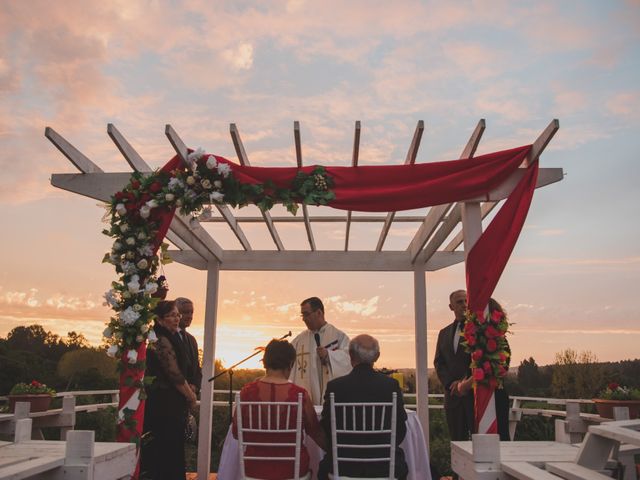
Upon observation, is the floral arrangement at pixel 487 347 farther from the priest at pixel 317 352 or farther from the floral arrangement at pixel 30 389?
the floral arrangement at pixel 30 389

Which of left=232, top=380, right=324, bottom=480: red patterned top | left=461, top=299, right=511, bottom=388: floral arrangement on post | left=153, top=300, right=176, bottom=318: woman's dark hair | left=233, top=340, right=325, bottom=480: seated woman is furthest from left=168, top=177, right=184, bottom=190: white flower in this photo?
left=461, top=299, right=511, bottom=388: floral arrangement on post

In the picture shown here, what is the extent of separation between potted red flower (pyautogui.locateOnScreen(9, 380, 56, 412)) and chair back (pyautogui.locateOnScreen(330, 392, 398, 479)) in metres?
4.52

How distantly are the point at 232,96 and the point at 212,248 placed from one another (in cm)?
222

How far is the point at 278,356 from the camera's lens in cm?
358

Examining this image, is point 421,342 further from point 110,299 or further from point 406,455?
point 110,299

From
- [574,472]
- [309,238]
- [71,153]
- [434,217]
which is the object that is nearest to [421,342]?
[309,238]

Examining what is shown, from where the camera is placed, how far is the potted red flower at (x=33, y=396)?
260 inches

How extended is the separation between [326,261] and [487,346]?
A: 383cm

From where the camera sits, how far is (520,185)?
4.97 meters

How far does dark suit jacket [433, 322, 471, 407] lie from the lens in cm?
526

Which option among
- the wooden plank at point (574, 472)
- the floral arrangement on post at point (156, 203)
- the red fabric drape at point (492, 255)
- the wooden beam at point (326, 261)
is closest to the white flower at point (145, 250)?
the floral arrangement on post at point (156, 203)

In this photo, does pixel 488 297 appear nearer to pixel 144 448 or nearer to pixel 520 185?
pixel 520 185

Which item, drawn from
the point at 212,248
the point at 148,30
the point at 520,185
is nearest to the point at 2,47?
the point at 148,30

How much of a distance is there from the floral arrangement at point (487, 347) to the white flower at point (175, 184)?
260cm
